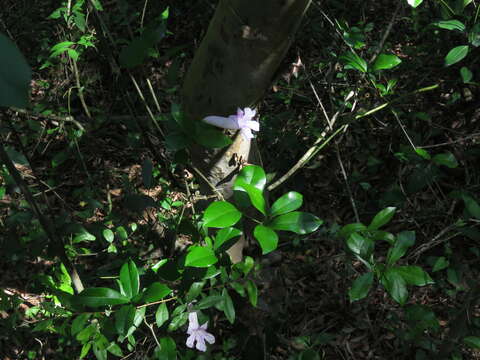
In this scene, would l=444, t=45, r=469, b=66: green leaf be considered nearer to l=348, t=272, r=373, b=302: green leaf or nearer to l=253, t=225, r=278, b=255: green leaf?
l=348, t=272, r=373, b=302: green leaf

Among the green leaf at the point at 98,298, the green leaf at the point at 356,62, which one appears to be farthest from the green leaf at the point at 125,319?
the green leaf at the point at 356,62

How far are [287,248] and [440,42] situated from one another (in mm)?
1416

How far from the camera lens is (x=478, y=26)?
150 cm

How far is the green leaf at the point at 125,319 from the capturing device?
3.57ft

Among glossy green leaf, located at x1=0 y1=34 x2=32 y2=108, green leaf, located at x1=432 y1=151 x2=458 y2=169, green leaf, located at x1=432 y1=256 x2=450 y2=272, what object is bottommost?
green leaf, located at x1=432 y1=256 x2=450 y2=272

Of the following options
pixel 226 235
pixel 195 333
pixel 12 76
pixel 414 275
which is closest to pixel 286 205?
pixel 226 235

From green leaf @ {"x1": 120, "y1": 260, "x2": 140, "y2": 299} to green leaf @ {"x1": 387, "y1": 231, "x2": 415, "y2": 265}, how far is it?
0.70m

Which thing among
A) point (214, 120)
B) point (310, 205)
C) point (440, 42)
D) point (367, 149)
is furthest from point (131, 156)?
point (440, 42)

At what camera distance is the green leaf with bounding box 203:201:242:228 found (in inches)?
41.6

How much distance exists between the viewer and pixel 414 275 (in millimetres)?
1140

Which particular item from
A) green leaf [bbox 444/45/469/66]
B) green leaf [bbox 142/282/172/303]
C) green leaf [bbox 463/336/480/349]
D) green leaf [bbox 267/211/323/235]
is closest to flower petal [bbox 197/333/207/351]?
green leaf [bbox 142/282/172/303]

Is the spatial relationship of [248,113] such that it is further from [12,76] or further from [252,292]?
[12,76]

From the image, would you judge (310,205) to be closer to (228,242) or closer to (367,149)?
(367,149)

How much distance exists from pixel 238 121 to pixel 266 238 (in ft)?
1.24
